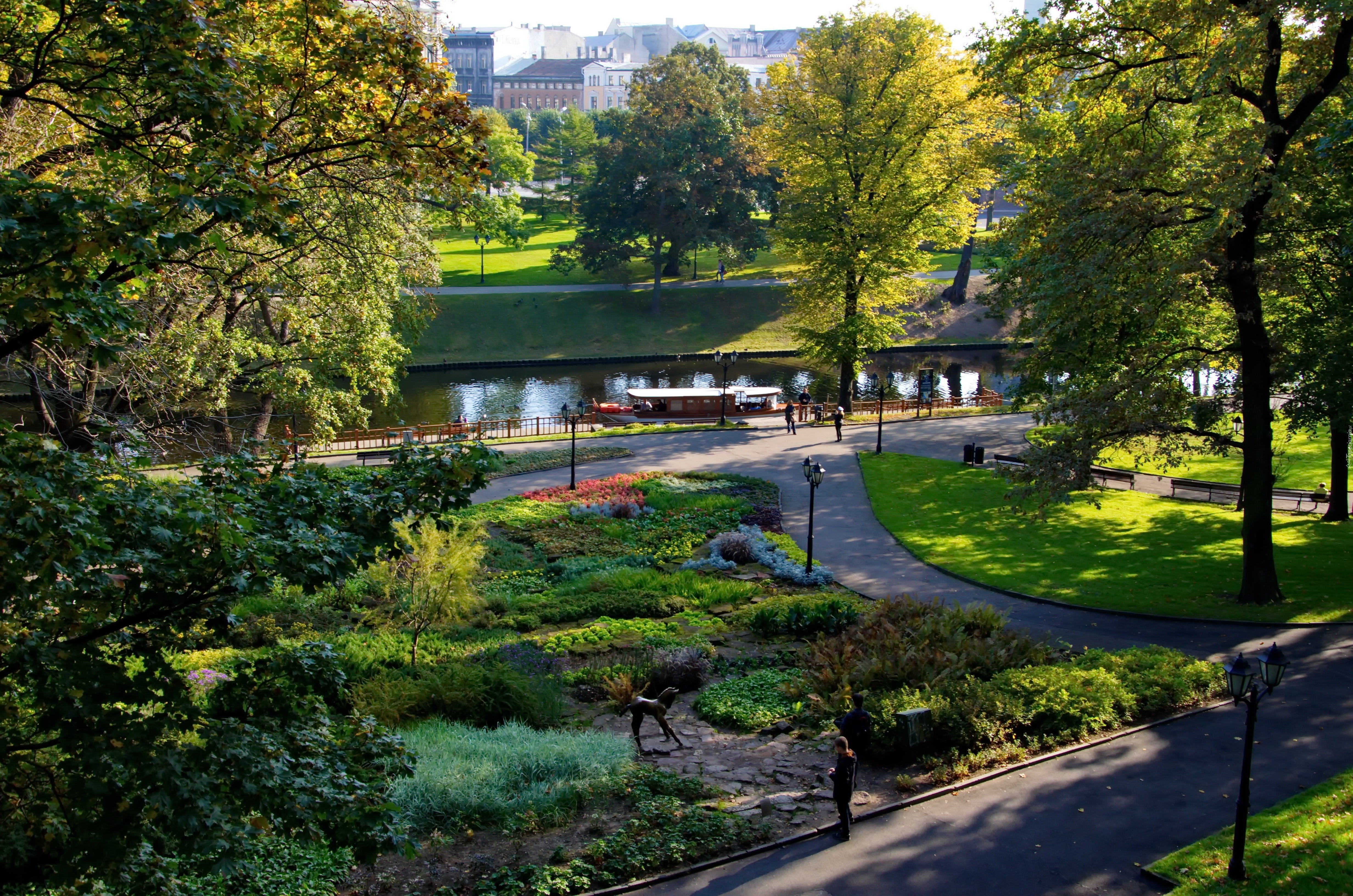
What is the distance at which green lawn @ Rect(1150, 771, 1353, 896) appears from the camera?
30.0 ft

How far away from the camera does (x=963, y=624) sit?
16.1 meters

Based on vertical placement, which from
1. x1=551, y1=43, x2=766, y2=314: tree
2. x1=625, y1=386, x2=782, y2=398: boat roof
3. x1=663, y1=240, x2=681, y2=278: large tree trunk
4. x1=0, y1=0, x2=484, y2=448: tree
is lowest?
x1=625, y1=386, x2=782, y2=398: boat roof

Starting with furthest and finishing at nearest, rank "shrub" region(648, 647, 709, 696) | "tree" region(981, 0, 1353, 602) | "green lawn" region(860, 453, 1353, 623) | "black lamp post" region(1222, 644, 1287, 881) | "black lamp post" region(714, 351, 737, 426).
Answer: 1. "black lamp post" region(714, 351, 737, 426)
2. "green lawn" region(860, 453, 1353, 623)
3. "tree" region(981, 0, 1353, 602)
4. "shrub" region(648, 647, 709, 696)
5. "black lamp post" region(1222, 644, 1287, 881)

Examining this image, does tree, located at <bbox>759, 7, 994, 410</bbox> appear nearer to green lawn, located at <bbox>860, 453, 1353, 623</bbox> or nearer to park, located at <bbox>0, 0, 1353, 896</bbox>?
park, located at <bbox>0, 0, 1353, 896</bbox>

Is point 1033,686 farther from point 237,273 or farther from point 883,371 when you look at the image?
point 883,371

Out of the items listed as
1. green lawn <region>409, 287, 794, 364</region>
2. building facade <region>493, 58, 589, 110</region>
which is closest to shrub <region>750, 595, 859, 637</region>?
green lawn <region>409, 287, 794, 364</region>

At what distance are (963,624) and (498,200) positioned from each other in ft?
37.2

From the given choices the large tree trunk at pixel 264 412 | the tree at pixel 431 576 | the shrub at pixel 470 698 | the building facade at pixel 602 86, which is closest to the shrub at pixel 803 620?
the shrub at pixel 470 698

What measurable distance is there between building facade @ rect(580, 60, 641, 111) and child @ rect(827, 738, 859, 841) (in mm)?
160935

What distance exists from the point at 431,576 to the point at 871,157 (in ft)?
97.4

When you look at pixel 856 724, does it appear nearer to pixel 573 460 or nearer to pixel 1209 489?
pixel 573 460

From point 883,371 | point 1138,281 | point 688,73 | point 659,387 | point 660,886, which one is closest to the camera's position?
point 660,886

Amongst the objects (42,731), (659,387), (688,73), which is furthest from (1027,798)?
(688,73)

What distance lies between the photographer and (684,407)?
137 feet
